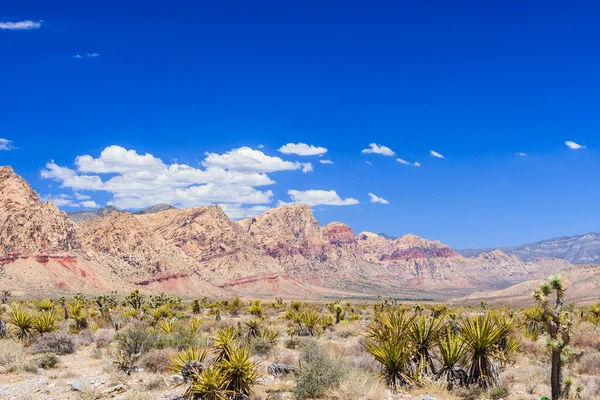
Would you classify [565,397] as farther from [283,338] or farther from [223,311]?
[223,311]

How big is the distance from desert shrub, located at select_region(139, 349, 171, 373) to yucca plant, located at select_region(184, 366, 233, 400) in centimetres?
448

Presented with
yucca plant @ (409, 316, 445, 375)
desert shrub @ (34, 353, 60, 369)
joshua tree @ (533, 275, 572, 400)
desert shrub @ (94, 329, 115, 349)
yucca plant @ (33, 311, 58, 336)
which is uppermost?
joshua tree @ (533, 275, 572, 400)

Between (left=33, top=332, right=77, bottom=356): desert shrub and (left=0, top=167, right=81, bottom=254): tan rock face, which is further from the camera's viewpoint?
(left=0, top=167, right=81, bottom=254): tan rock face

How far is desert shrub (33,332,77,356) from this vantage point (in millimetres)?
17484

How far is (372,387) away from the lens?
1076 cm

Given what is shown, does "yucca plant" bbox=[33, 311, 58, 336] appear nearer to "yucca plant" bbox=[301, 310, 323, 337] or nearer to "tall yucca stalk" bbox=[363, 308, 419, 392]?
"yucca plant" bbox=[301, 310, 323, 337]

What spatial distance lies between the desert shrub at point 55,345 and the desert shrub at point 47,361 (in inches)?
72.7

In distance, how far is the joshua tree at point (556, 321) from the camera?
33.2ft

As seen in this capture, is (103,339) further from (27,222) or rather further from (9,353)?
(27,222)

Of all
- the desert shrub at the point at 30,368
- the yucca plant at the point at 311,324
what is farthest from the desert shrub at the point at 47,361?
the yucca plant at the point at 311,324

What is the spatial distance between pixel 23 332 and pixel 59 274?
93172mm

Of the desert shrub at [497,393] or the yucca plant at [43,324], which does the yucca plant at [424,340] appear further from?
the yucca plant at [43,324]

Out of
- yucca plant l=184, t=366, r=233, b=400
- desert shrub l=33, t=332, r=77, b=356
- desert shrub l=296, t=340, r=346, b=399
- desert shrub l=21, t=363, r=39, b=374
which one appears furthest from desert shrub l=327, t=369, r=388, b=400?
desert shrub l=33, t=332, r=77, b=356

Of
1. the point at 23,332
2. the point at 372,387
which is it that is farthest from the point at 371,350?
the point at 23,332
